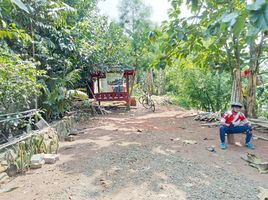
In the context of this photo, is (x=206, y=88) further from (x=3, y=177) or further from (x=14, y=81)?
(x=3, y=177)

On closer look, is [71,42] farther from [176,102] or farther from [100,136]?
[176,102]

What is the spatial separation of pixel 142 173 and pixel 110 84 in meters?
10.6

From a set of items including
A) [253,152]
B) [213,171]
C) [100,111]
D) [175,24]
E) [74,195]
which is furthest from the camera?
[100,111]

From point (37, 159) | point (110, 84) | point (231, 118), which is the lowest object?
point (37, 159)

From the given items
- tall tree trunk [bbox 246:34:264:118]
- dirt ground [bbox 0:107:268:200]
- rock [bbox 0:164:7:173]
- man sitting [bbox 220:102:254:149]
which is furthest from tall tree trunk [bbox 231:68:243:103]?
rock [bbox 0:164:7:173]

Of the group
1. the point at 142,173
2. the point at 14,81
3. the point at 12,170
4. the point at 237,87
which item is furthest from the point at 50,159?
the point at 237,87

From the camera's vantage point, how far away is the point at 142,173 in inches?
156

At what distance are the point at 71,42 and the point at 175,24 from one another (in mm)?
3880

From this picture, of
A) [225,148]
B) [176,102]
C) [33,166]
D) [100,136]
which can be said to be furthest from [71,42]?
[176,102]

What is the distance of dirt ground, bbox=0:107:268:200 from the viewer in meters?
3.38

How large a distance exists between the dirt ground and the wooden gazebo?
6.22m

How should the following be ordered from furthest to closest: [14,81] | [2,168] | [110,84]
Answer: [110,84] < [14,81] < [2,168]

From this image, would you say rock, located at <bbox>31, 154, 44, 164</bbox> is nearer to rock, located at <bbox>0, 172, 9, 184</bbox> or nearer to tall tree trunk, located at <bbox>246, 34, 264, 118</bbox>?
rock, located at <bbox>0, 172, 9, 184</bbox>

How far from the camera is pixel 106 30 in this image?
13.1 m
